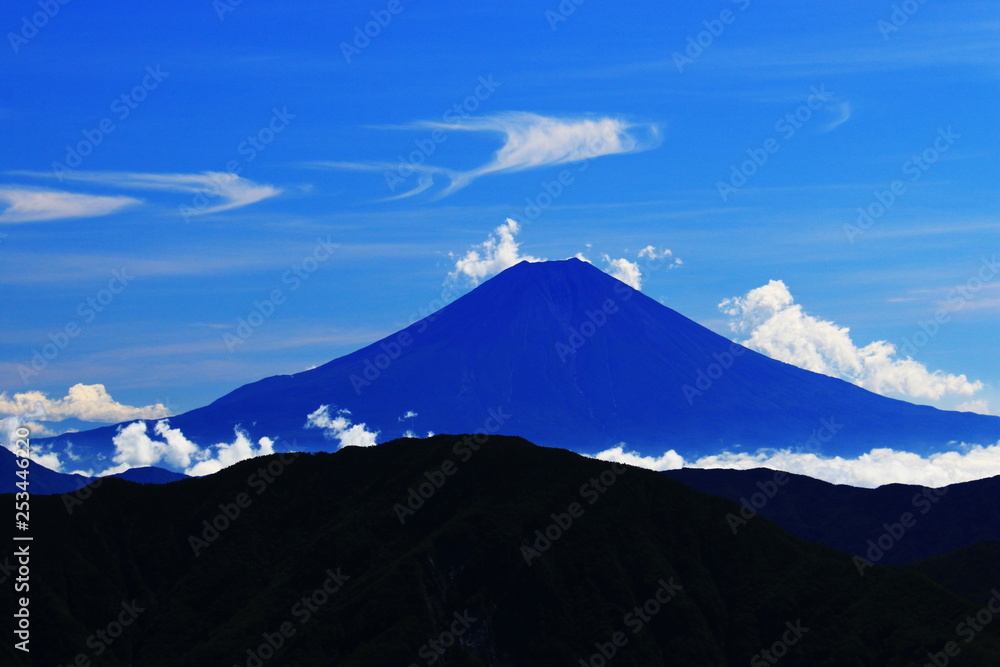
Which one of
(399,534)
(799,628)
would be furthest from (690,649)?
(399,534)

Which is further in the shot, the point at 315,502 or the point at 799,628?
the point at 315,502

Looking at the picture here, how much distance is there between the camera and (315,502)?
153 meters

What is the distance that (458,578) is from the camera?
436ft

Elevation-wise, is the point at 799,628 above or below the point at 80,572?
below

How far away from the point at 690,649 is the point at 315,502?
57916 mm

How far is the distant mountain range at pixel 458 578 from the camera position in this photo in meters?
126

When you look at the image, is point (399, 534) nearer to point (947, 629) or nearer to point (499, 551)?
point (499, 551)

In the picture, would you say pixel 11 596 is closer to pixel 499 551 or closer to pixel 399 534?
pixel 399 534

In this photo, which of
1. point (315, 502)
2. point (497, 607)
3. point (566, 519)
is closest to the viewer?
point (497, 607)

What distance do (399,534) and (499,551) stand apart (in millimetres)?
15126

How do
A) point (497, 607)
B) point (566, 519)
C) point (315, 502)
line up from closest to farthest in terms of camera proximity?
point (497, 607) < point (566, 519) < point (315, 502)

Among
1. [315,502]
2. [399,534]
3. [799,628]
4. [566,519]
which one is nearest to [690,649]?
[799,628]

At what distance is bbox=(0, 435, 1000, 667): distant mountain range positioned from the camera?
125688 millimetres

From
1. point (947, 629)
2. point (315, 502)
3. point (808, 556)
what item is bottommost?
point (947, 629)
